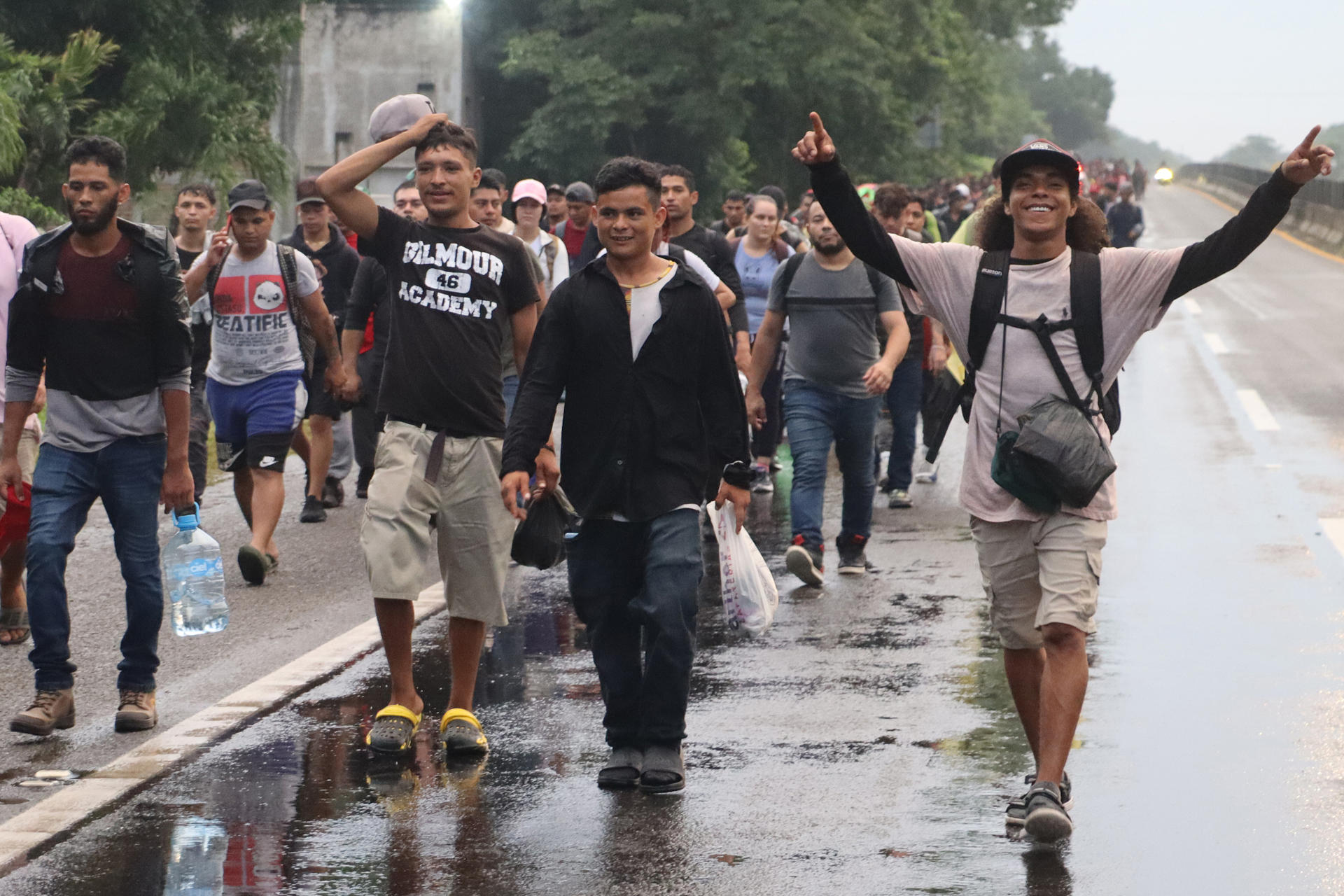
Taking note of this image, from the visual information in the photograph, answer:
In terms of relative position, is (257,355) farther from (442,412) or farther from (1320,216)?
(1320,216)

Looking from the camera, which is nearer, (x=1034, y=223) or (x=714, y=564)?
(x=1034, y=223)

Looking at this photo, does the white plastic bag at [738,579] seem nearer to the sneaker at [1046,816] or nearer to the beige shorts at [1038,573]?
the beige shorts at [1038,573]

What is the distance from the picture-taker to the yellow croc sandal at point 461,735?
609cm

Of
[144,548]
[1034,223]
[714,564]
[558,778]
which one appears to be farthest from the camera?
[714,564]

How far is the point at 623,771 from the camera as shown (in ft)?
18.8

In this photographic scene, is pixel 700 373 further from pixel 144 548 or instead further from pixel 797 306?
pixel 797 306

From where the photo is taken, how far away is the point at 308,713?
670cm

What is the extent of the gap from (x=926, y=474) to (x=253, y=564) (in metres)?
5.51

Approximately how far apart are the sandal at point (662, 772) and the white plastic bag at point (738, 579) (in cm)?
48

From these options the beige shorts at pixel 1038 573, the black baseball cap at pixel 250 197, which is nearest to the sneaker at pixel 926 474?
the black baseball cap at pixel 250 197

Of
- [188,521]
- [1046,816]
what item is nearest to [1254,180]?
[188,521]

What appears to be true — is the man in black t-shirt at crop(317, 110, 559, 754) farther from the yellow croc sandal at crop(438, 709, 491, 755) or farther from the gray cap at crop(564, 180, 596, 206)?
the gray cap at crop(564, 180, 596, 206)

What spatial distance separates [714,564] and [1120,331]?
496 cm

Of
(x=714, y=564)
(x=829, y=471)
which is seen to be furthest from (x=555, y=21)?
(x=714, y=564)
